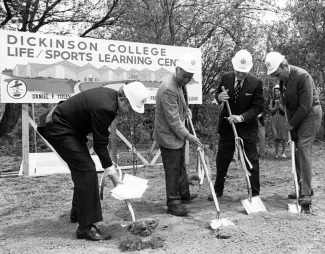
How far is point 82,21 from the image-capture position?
1099 centimetres

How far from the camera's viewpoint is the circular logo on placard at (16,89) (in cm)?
589

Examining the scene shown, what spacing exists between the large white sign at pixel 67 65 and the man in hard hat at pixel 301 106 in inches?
132

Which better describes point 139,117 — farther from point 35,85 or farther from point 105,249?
point 105,249

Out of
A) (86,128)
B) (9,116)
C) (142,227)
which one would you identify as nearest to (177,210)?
(142,227)

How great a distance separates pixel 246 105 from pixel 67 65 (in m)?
3.52

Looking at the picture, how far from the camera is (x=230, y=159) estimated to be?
4504 millimetres

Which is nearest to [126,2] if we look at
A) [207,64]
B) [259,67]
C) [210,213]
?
[207,64]

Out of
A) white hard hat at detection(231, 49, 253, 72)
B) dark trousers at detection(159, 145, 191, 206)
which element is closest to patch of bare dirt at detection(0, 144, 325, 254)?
dark trousers at detection(159, 145, 191, 206)

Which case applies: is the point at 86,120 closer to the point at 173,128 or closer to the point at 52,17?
the point at 173,128

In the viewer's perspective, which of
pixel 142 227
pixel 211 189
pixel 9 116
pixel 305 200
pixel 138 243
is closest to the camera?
pixel 138 243

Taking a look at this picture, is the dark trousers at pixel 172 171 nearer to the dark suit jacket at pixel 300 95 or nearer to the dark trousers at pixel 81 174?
the dark trousers at pixel 81 174

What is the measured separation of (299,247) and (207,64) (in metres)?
9.69

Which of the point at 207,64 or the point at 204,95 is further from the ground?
the point at 207,64

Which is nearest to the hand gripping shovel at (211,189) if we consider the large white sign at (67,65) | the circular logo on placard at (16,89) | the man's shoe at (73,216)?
the man's shoe at (73,216)
